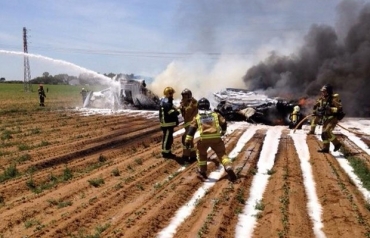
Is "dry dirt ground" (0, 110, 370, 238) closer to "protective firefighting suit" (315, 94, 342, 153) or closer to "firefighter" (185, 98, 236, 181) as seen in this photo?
"firefighter" (185, 98, 236, 181)

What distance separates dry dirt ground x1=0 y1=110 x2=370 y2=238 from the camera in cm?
567

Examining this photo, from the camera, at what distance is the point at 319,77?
26.8 meters

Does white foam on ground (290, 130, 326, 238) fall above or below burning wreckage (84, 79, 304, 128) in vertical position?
below

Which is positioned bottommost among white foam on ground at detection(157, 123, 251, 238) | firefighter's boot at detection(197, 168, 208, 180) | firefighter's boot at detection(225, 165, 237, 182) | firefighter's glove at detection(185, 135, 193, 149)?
white foam on ground at detection(157, 123, 251, 238)

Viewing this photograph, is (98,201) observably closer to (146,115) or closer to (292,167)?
(292,167)

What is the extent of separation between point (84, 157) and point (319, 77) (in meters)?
19.9

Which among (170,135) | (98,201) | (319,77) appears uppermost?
(319,77)

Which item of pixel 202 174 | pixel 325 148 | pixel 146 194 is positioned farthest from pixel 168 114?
pixel 325 148

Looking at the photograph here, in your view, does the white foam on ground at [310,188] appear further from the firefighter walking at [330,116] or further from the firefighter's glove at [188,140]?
the firefighter's glove at [188,140]

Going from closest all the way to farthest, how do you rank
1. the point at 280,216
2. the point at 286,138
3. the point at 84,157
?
the point at 280,216
the point at 84,157
the point at 286,138

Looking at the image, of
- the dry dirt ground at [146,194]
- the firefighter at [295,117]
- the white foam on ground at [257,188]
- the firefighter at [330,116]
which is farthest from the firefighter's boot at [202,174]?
the firefighter at [295,117]

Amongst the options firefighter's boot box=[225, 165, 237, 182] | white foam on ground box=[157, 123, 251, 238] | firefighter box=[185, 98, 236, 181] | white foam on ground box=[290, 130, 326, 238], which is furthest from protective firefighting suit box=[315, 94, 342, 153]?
firefighter's boot box=[225, 165, 237, 182]

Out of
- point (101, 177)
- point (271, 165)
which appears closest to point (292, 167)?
point (271, 165)

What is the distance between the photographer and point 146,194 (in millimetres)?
7262
